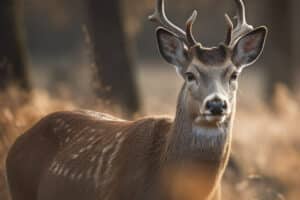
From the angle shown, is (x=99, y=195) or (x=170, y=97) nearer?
(x=99, y=195)

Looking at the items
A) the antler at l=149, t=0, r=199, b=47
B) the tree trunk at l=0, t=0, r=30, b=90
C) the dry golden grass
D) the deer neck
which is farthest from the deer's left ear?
the tree trunk at l=0, t=0, r=30, b=90

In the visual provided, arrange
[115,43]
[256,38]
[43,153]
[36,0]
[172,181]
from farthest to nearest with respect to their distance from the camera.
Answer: [36,0] < [115,43] < [43,153] < [256,38] < [172,181]

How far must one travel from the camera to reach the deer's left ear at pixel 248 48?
9.12 meters

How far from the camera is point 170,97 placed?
32.1 m

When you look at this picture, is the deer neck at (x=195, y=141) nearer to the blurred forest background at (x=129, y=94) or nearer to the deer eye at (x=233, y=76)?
the deer eye at (x=233, y=76)

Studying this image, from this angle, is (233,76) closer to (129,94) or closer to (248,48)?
(248,48)

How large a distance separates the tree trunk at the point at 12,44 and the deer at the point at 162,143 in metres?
6.43

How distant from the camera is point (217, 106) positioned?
27.2 feet

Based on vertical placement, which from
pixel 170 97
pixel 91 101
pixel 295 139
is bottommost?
pixel 170 97

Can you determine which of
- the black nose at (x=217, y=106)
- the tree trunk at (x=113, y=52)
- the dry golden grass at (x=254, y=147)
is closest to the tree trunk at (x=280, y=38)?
the dry golden grass at (x=254, y=147)

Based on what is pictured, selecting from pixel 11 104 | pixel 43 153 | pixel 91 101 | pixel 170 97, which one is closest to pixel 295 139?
pixel 91 101

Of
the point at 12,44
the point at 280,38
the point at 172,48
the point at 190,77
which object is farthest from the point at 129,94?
the point at 280,38

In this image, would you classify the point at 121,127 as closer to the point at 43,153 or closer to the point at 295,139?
the point at 43,153

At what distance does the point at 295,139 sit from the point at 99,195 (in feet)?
25.8
